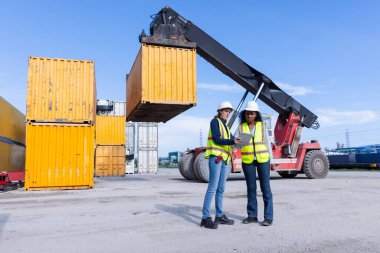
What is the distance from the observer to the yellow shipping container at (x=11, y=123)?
1181 centimetres

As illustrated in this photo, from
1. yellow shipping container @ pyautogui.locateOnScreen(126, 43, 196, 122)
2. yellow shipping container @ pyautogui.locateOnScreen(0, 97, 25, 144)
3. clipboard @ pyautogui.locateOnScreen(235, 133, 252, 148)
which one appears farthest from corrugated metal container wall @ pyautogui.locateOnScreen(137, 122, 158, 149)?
clipboard @ pyautogui.locateOnScreen(235, 133, 252, 148)

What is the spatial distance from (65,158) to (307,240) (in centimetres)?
888

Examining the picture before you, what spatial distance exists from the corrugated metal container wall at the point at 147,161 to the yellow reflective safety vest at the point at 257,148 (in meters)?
25.0

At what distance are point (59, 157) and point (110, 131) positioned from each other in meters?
12.3

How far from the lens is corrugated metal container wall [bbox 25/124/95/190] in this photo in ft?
34.8

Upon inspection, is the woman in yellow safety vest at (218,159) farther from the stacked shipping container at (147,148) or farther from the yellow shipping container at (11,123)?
the stacked shipping container at (147,148)

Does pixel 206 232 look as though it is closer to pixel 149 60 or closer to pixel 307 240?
pixel 307 240

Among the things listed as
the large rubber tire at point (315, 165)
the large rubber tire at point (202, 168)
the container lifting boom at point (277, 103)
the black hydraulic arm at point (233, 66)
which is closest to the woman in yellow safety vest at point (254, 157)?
the black hydraulic arm at point (233, 66)

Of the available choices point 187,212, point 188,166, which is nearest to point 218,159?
point 187,212

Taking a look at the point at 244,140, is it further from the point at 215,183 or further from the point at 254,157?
the point at 215,183

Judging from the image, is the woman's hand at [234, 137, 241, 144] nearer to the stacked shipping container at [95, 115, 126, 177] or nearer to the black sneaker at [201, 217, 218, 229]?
the black sneaker at [201, 217, 218, 229]

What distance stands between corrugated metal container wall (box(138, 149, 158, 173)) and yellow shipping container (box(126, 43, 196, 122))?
1821cm

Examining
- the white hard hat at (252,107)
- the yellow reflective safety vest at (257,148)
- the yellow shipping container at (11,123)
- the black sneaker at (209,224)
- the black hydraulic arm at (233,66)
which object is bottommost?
the black sneaker at (209,224)

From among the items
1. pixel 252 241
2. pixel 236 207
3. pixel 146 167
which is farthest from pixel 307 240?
pixel 146 167
